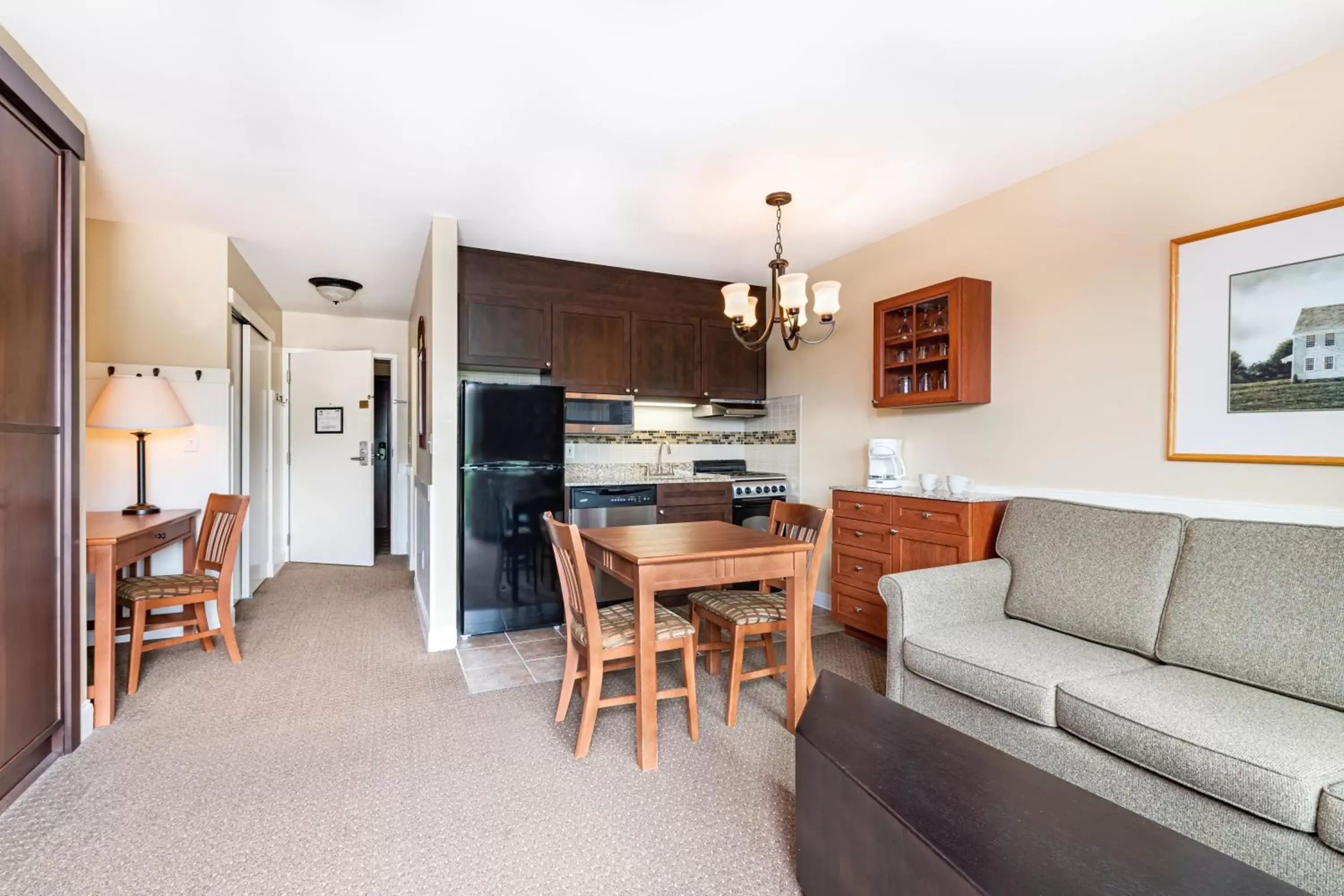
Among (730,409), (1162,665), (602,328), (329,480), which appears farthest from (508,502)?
(1162,665)

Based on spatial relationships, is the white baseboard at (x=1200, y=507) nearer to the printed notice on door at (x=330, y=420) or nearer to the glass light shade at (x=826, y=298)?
the glass light shade at (x=826, y=298)

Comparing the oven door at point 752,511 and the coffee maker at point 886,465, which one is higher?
the coffee maker at point 886,465

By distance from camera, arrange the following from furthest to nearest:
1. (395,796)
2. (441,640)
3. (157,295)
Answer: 1. (157,295)
2. (441,640)
3. (395,796)

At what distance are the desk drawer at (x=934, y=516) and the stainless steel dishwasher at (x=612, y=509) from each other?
160 cm

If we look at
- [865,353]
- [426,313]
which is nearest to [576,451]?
[426,313]

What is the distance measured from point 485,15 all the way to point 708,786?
255 centimetres

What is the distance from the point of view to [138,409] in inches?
127

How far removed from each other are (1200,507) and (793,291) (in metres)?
1.76

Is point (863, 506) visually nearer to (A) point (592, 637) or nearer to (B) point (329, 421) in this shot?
(A) point (592, 637)

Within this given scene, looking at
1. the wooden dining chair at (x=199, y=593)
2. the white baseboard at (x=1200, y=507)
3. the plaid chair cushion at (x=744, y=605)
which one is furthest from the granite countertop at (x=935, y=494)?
the wooden dining chair at (x=199, y=593)

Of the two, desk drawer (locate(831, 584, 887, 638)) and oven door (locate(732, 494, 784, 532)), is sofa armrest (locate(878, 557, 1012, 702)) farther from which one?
oven door (locate(732, 494, 784, 532))

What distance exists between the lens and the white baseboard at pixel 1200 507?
6.83 feet

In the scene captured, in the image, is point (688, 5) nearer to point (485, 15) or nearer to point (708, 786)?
point (485, 15)

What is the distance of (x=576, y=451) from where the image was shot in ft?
15.5
